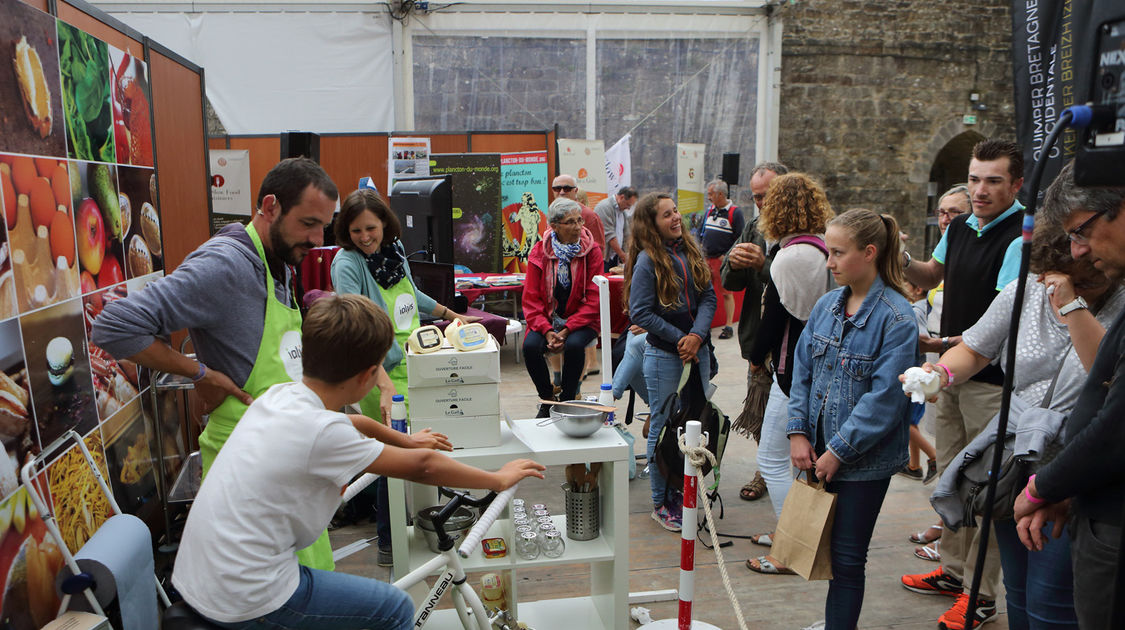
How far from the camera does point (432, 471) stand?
69.6 inches

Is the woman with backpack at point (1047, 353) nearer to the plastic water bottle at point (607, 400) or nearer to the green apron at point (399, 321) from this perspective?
the plastic water bottle at point (607, 400)

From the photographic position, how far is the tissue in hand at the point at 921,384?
1991 millimetres

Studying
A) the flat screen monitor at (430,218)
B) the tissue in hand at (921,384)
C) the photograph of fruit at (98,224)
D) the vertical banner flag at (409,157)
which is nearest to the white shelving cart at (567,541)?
the tissue in hand at (921,384)

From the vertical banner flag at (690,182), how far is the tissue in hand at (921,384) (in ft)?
25.7

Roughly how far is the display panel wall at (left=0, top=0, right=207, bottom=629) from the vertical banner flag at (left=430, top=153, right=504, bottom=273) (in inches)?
192

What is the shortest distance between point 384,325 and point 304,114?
9.09 m

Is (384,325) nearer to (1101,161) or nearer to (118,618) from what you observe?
(118,618)

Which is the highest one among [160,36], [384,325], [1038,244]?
[160,36]

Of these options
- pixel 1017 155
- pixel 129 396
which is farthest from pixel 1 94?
pixel 1017 155

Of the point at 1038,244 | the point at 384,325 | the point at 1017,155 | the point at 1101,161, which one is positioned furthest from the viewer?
the point at 1017,155

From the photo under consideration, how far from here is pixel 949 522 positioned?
7.32 ft

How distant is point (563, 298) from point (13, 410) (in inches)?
128

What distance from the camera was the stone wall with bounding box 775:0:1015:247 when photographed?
10906mm

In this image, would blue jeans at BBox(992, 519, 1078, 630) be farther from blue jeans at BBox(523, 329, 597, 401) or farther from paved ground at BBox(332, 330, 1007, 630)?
blue jeans at BBox(523, 329, 597, 401)
